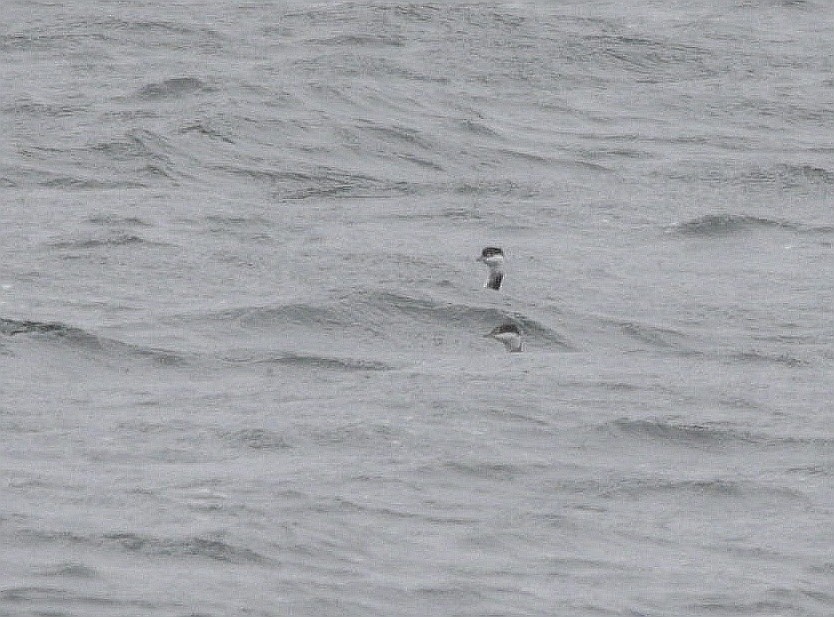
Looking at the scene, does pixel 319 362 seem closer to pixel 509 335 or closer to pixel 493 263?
pixel 509 335

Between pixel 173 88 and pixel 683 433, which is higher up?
pixel 683 433

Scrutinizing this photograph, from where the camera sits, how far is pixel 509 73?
3259cm

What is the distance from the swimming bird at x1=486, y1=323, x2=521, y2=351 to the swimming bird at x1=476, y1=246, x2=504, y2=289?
146 centimetres

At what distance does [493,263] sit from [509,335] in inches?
69.2

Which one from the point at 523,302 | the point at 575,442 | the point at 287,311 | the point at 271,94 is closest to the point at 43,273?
the point at 287,311

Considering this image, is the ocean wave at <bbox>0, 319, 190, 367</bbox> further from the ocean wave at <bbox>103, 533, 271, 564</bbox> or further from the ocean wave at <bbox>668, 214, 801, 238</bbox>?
the ocean wave at <bbox>668, 214, 801, 238</bbox>

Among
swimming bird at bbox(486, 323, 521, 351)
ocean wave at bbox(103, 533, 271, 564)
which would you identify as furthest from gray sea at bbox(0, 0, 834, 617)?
swimming bird at bbox(486, 323, 521, 351)

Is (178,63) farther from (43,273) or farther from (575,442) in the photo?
(575,442)

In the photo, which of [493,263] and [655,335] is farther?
[493,263]

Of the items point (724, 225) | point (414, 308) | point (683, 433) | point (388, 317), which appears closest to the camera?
point (683, 433)

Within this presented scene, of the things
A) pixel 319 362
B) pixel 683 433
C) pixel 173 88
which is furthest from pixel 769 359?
pixel 173 88

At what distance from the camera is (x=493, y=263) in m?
22.2

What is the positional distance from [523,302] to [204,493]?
749cm

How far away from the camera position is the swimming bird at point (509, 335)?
67.1 ft
